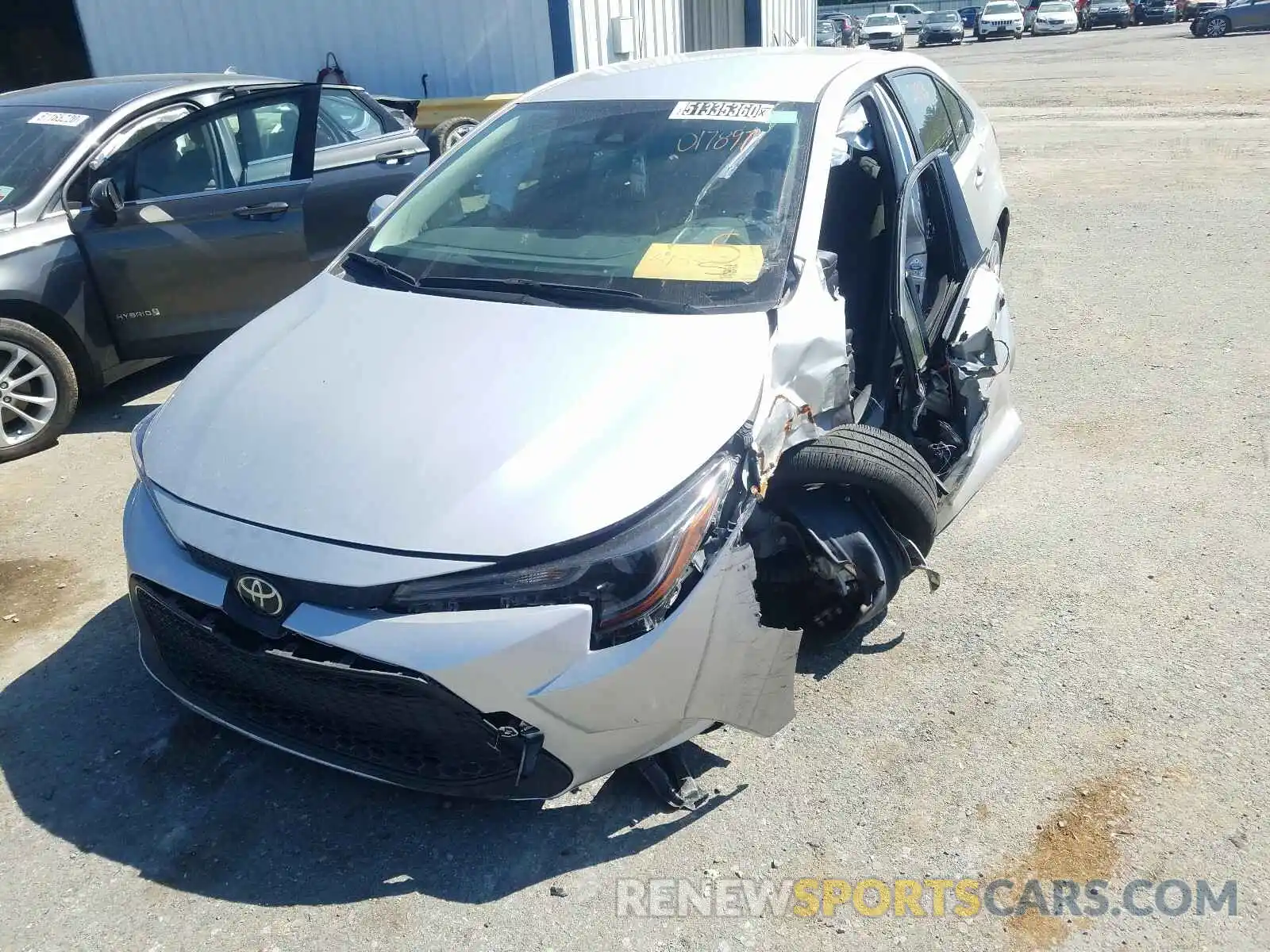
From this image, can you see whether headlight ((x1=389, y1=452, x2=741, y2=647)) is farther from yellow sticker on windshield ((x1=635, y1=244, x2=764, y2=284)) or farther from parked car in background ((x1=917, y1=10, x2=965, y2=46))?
parked car in background ((x1=917, y1=10, x2=965, y2=46))

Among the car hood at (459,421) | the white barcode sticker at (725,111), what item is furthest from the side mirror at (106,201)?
the white barcode sticker at (725,111)

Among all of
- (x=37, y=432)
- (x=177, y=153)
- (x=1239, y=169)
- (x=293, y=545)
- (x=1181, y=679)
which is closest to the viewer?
(x=293, y=545)

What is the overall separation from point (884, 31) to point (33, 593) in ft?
130

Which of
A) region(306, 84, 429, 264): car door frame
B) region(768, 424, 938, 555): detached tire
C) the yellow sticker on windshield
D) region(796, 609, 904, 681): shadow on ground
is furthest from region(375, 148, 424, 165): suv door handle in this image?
region(796, 609, 904, 681): shadow on ground

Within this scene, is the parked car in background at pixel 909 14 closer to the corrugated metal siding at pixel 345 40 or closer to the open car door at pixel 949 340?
the corrugated metal siding at pixel 345 40

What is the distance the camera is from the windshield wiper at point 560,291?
120 inches

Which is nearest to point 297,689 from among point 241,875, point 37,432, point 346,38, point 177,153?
point 241,875

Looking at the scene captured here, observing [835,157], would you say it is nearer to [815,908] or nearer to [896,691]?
[896,691]

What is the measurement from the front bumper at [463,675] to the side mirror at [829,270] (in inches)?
44.7

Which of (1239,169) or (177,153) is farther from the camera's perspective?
(1239,169)

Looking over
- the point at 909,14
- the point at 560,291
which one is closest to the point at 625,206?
the point at 560,291

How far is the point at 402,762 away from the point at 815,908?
41.4 inches

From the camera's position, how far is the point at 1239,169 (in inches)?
414

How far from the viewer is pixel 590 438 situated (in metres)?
2.57
